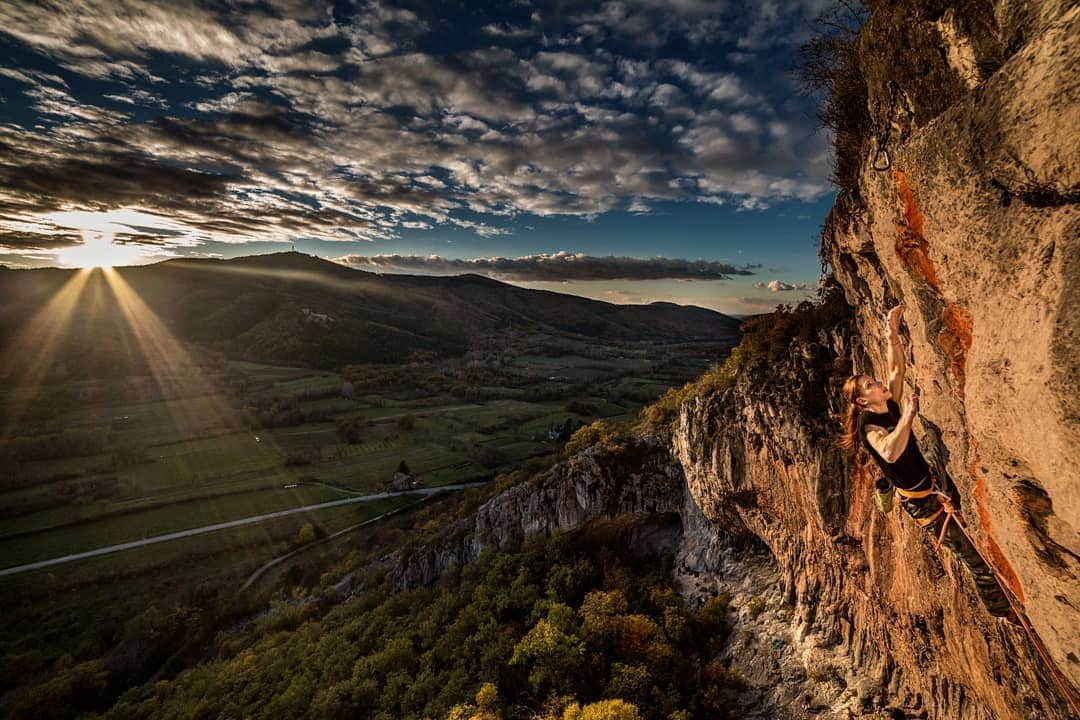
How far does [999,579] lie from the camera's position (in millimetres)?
5547

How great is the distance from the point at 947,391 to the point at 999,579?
8.21 ft

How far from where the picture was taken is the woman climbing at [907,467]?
5887 mm

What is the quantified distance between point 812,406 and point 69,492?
379ft

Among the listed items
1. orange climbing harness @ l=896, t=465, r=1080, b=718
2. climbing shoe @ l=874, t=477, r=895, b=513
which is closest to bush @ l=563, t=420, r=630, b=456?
climbing shoe @ l=874, t=477, r=895, b=513

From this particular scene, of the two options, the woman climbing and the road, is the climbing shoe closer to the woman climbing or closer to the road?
the woman climbing

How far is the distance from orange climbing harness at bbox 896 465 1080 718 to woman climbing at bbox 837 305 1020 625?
2 centimetres

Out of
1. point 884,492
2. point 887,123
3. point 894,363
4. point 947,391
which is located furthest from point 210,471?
point 887,123

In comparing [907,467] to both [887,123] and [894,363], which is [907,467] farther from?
[887,123]

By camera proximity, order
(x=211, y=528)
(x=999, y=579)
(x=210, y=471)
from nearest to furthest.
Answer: (x=999, y=579), (x=211, y=528), (x=210, y=471)

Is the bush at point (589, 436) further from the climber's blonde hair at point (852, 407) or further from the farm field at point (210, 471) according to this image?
the climber's blonde hair at point (852, 407)

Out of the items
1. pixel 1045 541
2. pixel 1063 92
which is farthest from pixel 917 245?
pixel 1045 541

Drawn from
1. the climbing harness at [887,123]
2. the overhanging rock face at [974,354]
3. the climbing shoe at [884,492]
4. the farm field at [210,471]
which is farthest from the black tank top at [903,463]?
→ the farm field at [210,471]

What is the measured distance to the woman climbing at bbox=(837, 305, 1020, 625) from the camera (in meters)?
5.89

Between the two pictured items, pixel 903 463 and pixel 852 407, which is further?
pixel 852 407
